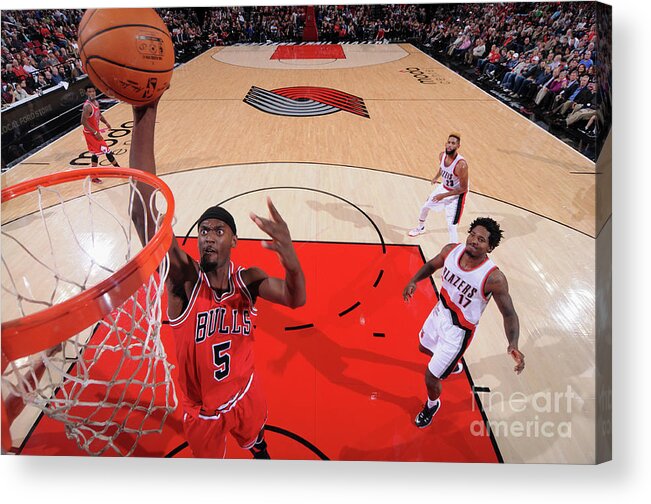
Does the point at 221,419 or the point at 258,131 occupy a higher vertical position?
the point at 258,131

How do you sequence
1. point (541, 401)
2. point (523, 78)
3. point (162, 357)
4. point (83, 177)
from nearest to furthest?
point (83, 177) < point (162, 357) < point (541, 401) < point (523, 78)

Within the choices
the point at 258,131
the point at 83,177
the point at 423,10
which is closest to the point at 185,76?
the point at 258,131

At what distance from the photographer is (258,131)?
3.60 meters

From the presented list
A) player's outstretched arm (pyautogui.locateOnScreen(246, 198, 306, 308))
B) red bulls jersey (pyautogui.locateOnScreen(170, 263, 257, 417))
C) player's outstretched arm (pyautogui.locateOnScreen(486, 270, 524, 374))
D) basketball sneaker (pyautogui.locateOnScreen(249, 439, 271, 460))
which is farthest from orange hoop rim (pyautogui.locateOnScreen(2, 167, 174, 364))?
player's outstretched arm (pyautogui.locateOnScreen(486, 270, 524, 374))

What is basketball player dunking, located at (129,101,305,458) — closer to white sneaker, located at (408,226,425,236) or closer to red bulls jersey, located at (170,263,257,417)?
red bulls jersey, located at (170,263,257,417)

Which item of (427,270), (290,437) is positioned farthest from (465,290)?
(290,437)

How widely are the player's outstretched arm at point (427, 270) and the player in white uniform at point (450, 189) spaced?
0.72 feet

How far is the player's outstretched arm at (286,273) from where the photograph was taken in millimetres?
3129

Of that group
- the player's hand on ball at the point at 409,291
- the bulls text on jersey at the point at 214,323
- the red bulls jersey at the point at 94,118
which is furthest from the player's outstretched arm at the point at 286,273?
the red bulls jersey at the point at 94,118

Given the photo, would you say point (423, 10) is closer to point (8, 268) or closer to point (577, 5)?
point (577, 5)

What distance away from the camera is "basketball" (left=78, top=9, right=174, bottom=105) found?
2.56 meters

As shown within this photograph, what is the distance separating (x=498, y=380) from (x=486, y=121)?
1751mm

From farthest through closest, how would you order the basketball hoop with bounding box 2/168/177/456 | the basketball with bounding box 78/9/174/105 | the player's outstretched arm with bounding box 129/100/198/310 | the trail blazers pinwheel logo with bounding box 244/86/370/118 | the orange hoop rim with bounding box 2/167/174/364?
the trail blazers pinwheel logo with bounding box 244/86/370/118 → the player's outstretched arm with bounding box 129/100/198/310 → the basketball hoop with bounding box 2/168/177/456 → the basketball with bounding box 78/9/174/105 → the orange hoop rim with bounding box 2/167/174/364

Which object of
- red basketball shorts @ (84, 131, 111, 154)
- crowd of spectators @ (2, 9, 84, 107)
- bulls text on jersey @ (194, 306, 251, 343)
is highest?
crowd of spectators @ (2, 9, 84, 107)
